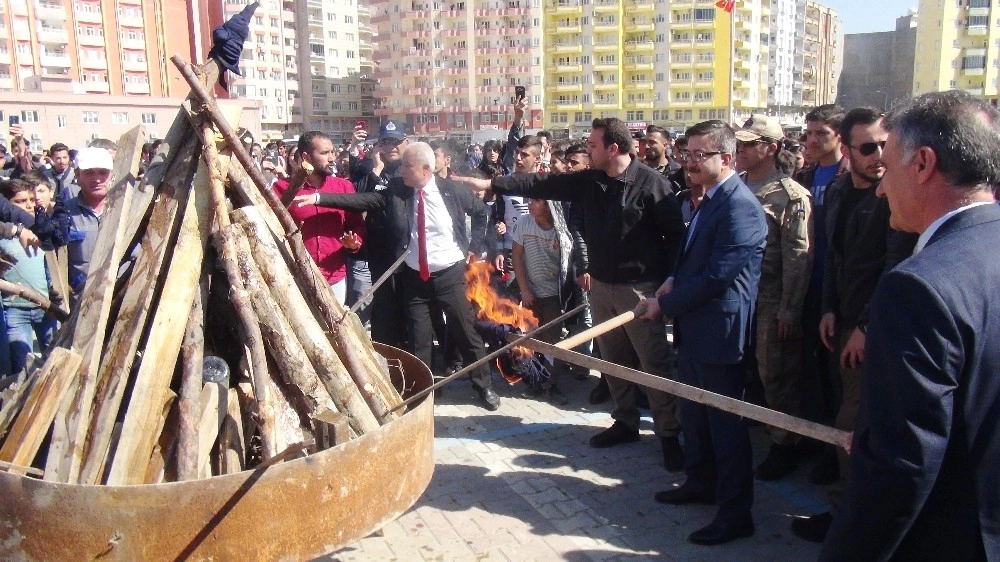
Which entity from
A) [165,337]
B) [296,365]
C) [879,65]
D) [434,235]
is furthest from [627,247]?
[879,65]

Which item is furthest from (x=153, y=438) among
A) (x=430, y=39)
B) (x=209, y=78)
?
(x=430, y=39)

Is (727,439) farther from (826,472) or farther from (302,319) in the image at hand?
(302,319)

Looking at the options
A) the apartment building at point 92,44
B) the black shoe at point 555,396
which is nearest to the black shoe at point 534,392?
the black shoe at point 555,396

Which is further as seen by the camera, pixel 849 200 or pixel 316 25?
pixel 316 25

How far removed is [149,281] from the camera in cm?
309

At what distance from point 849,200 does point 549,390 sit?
324 cm

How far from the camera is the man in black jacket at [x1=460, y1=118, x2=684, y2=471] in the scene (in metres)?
5.23

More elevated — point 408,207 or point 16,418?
point 408,207

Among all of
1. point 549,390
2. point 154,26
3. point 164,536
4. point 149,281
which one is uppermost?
point 154,26

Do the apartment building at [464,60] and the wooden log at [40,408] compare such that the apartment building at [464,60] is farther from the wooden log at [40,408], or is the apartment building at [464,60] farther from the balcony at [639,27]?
the wooden log at [40,408]

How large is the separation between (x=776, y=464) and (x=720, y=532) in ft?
3.83

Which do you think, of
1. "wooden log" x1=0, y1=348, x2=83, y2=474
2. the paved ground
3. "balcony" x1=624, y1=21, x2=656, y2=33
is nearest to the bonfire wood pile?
"wooden log" x1=0, y1=348, x2=83, y2=474

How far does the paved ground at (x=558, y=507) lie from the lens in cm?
408

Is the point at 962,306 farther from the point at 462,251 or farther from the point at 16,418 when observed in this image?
the point at 462,251
